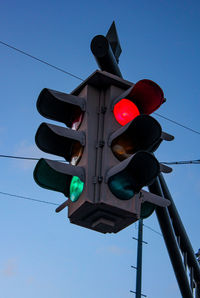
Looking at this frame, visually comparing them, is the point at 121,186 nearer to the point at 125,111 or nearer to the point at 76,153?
the point at 76,153

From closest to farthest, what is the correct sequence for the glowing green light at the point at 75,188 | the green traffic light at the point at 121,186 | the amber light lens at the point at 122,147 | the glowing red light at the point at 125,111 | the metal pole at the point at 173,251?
the green traffic light at the point at 121,186
the glowing green light at the point at 75,188
the amber light lens at the point at 122,147
the glowing red light at the point at 125,111
the metal pole at the point at 173,251

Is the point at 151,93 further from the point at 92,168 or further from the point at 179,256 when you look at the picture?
the point at 179,256

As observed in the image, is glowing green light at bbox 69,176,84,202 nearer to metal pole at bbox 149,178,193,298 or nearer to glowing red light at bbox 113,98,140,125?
glowing red light at bbox 113,98,140,125

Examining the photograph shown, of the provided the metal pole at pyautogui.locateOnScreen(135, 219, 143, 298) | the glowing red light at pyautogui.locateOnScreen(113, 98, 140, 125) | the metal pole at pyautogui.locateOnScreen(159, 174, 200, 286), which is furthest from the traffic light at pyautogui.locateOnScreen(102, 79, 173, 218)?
the metal pole at pyautogui.locateOnScreen(135, 219, 143, 298)

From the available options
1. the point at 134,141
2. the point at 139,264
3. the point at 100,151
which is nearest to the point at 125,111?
the point at 134,141

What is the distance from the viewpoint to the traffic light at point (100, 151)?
3.22 meters

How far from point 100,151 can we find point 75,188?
306mm

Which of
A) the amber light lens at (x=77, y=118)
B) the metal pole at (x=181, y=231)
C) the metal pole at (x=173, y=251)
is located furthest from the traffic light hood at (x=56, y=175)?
the metal pole at (x=181, y=231)

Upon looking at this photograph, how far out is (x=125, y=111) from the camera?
3.75 metres

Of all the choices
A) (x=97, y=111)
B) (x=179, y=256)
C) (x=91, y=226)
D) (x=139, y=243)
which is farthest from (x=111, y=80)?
(x=139, y=243)

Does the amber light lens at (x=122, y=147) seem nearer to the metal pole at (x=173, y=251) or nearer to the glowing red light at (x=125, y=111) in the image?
the glowing red light at (x=125, y=111)

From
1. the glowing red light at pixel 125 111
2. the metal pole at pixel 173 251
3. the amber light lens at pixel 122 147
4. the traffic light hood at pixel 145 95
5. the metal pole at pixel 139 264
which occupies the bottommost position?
the metal pole at pixel 139 264

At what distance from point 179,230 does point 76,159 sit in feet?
3.76

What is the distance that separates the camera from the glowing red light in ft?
12.2
